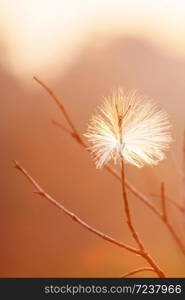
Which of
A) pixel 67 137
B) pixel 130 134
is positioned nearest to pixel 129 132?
pixel 130 134

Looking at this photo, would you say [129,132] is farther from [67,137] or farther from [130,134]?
[67,137]

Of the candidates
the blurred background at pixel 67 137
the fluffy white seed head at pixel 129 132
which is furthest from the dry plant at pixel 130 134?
the blurred background at pixel 67 137

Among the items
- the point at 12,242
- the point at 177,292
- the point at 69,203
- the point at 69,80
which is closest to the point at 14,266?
the point at 12,242

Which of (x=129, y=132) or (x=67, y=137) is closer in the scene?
(x=129, y=132)

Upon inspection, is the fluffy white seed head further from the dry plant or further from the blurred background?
the blurred background

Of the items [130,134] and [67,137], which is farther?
[67,137]

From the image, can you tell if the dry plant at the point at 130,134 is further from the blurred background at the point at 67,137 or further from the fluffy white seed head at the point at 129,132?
the blurred background at the point at 67,137
